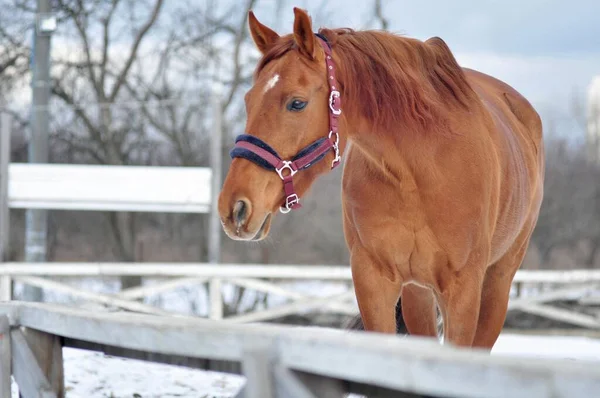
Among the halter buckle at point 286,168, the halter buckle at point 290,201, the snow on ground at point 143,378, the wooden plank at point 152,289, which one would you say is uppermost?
the halter buckle at point 286,168

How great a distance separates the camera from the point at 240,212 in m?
2.67

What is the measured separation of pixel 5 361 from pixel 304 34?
5.28 ft

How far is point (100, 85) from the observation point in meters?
10.8

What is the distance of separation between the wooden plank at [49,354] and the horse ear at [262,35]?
4.37 ft

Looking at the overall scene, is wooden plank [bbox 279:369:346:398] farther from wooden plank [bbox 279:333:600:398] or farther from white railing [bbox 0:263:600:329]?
white railing [bbox 0:263:600:329]

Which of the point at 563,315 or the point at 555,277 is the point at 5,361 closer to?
the point at 555,277

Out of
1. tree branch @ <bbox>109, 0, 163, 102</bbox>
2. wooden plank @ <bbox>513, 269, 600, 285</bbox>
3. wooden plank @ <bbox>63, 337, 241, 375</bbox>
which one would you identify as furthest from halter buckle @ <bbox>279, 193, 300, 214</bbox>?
tree branch @ <bbox>109, 0, 163, 102</bbox>

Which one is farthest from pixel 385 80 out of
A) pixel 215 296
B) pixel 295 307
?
pixel 295 307

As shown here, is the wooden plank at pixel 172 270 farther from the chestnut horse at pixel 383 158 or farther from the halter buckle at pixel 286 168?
the halter buckle at pixel 286 168

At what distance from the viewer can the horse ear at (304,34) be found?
2.83 metres

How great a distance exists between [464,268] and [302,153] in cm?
86

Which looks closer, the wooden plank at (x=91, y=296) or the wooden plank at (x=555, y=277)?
the wooden plank at (x=91, y=296)

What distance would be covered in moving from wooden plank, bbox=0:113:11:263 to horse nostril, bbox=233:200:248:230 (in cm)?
653

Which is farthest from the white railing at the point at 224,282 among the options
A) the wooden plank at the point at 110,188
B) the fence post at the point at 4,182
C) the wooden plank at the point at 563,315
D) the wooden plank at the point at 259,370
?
the wooden plank at the point at 259,370
